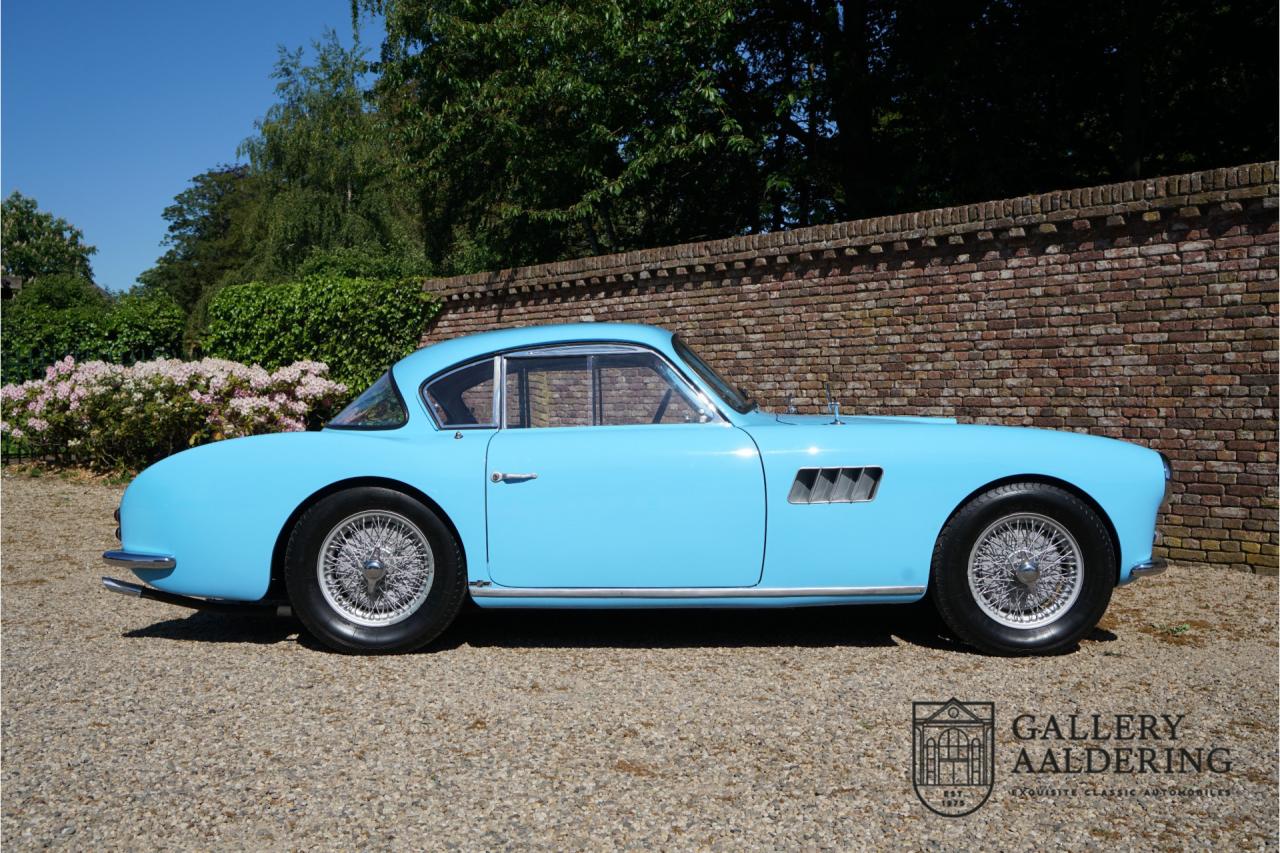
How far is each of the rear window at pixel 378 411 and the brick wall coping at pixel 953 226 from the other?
15.2ft

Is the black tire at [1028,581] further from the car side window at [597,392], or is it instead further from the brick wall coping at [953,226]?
the brick wall coping at [953,226]

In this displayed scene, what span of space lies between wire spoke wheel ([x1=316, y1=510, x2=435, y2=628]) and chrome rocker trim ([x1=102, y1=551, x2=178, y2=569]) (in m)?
0.68

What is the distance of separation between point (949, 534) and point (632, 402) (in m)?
1.48

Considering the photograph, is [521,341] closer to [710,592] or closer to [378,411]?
[378,411]

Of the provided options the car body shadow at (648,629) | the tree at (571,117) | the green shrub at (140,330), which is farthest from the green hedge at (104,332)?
the car body shadow at (648,629)

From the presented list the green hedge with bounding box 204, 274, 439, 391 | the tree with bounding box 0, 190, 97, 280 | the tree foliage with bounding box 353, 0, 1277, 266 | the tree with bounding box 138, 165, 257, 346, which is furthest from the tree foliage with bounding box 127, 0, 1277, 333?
the tree with bounding box 0, 190, 97, 280

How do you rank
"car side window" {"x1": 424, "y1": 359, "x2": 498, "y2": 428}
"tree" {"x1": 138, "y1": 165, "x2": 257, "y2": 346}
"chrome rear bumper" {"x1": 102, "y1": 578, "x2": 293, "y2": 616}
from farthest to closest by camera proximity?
"tree" {"x1": 138, "y1": 165, "x2": 257, "y2": 346} < "car side window" {"x1": 424, "y1": 359, "x2": 498, "y2": 428} < "chrome rear bumper" {"x1": 102, "y1": 578, "x2": 293, "y2": 616}

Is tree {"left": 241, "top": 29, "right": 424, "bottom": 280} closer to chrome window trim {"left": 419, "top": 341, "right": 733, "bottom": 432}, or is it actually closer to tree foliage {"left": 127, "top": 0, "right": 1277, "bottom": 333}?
tree foliage {"left": 127, "top": 0, "right": 1277, "bottom": 333}

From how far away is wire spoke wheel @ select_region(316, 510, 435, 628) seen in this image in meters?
4.14

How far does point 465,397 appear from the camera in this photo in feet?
14.4

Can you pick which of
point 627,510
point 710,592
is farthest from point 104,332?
point 710,592

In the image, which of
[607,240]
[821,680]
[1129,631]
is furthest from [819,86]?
[821,680]

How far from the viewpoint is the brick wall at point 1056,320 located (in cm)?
612

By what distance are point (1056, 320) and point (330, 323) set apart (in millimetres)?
8514
